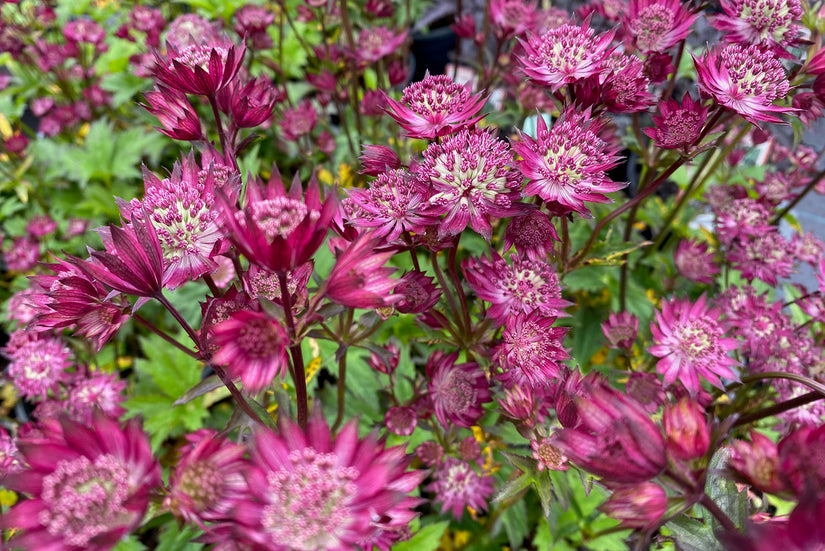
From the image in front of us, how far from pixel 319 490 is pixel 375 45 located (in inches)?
55.8

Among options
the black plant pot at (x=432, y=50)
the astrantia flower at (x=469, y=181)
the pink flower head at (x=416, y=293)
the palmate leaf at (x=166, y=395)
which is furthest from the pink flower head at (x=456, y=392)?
the black plant pot at (x=432, y=50)

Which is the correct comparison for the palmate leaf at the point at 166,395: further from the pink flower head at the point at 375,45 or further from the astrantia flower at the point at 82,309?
the pink flower head at the point at 375,45

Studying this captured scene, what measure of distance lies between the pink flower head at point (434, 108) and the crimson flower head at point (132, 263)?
34cm

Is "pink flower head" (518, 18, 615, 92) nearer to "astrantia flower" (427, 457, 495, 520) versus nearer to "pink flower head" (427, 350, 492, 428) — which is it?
"pink flower head" (427, 350, 492, 428)

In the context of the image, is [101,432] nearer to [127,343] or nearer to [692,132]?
[692,132]

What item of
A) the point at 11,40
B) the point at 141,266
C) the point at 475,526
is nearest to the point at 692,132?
the point at 141,266

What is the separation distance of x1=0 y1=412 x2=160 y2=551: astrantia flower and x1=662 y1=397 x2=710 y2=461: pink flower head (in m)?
0.47

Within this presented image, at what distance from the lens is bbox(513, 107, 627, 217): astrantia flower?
0.66 meters

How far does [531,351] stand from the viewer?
2.37 ft

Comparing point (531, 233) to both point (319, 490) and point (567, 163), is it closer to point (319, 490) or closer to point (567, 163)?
point (567, 163)

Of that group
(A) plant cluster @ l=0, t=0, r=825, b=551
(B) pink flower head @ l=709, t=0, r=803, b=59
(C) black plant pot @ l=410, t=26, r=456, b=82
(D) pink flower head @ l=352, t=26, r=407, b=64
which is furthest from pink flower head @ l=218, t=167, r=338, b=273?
(C) black plant pot @ l=410, t=26, r=456, b=82

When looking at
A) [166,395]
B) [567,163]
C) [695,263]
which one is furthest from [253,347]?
[695,263]

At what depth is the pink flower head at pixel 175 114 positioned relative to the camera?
0.72 metres

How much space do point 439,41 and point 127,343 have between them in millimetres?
2274
